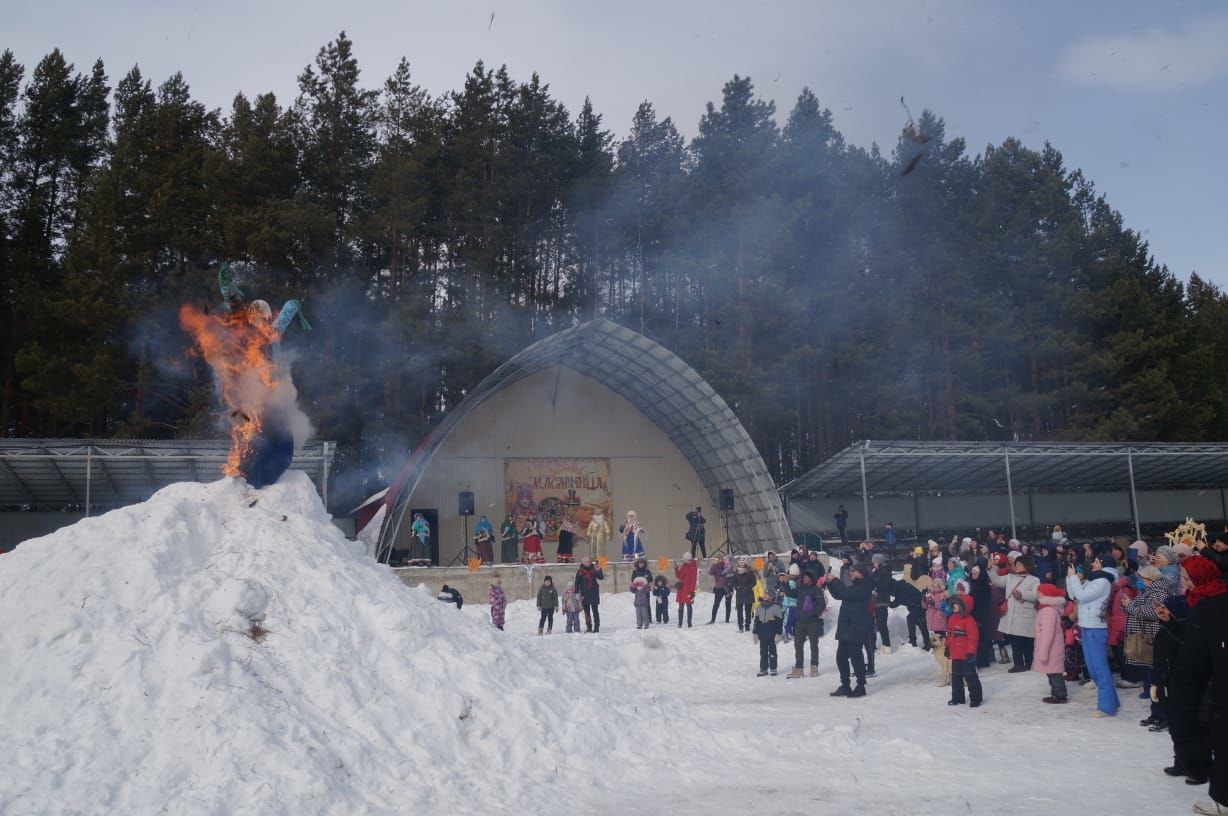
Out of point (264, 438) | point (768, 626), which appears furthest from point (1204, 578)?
point (264, 438)

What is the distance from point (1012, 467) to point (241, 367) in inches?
1114

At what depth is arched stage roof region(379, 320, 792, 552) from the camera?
28.1 m

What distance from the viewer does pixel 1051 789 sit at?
745 cm

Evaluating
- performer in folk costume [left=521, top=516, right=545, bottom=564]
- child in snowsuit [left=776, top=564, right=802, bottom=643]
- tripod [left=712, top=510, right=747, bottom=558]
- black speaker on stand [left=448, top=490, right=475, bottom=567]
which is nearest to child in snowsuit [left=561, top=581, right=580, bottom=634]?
child in snowsuit [left=776, top=564, right=802, bottom=643]

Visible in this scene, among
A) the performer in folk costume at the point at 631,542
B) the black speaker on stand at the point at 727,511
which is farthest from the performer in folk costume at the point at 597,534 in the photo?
the black speaker on stand at the point at 727,511

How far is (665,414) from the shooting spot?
3338cm

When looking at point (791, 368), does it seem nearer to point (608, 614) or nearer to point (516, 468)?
point (516, 468)

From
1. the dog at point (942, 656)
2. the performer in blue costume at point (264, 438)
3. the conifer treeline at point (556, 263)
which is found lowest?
the dog at point (942, 656)

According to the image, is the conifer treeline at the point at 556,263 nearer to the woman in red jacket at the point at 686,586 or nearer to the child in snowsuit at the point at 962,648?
the woman in red jacket at the point at 686,586

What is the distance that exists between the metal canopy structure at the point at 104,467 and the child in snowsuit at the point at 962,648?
52.4 ft

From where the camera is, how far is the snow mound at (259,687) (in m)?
6.46

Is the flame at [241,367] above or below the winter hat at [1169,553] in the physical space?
above

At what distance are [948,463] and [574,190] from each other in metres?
20.5

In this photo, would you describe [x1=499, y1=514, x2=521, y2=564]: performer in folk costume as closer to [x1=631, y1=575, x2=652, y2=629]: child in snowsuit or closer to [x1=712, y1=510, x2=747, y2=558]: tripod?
[x1=712, y1=510, x2=747, y2=558]: tripod
